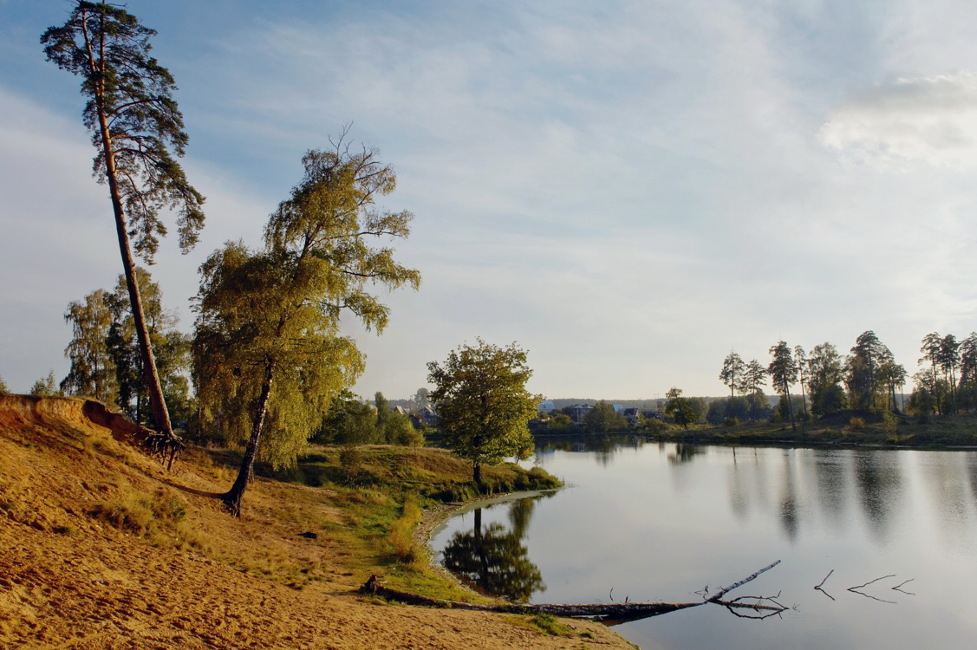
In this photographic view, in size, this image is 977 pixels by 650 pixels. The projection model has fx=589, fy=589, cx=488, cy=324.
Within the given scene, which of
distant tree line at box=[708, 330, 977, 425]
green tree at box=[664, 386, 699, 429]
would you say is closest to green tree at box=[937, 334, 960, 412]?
distant tree line at box=[708, 330, 977, 425]

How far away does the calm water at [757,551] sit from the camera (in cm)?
1667

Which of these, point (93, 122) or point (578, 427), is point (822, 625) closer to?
point (93, 122)

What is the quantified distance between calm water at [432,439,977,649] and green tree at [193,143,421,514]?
9.34 meters

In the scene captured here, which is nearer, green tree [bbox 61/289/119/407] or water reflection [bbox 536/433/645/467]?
green tree [bbox 61/289/119/407]

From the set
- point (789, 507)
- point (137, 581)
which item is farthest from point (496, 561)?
point (789, 507)

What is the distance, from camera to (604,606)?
17.1 metres

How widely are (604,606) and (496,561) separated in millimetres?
7703

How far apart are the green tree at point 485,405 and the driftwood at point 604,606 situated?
23.3 meters

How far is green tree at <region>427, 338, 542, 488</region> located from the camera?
41750mm

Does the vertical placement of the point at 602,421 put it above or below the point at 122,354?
below

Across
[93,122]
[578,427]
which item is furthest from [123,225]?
[578,427]

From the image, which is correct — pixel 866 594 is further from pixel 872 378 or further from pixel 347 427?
pixel 872 378

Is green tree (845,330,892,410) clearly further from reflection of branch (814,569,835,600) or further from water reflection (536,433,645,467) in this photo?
reflection of branch (814,569,835,600)

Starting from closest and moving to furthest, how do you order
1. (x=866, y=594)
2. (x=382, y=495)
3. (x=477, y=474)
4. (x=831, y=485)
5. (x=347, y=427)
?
1. (x=866, y=594)
2. (x=382, y=495)
3. (x=831, y=485)
4. (x=477, y=474)
5. (x=347, y=427)
